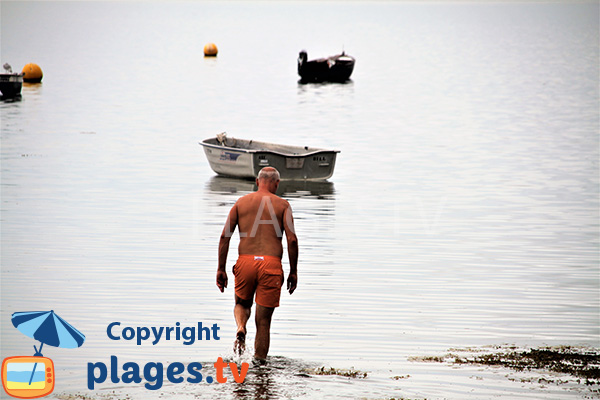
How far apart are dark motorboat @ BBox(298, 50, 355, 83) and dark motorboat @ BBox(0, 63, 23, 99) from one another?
27.5 m

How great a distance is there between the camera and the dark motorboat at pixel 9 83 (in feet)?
209

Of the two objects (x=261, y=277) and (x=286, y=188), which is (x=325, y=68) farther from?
(x=261, y=277)

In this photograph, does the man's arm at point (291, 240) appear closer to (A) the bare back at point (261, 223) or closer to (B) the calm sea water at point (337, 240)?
(A) the bare back at point (261, 223)

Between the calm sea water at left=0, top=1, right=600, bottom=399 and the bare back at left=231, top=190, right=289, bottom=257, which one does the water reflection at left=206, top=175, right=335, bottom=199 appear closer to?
the calm sea water at left=0, top=1, right=600, bottom=399

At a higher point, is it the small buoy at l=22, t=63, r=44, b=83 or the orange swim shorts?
the small buoy at l=22, t=63, r=44, b=83

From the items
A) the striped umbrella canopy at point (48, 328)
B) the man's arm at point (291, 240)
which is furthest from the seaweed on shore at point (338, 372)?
the striped umbrella canopy at point (48, 328)

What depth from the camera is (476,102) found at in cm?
7444

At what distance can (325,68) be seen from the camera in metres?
87.4

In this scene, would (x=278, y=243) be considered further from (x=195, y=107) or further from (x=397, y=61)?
(x=397, y=61)

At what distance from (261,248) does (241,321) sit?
865 millimetres

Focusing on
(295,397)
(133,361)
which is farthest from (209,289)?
(295,397)

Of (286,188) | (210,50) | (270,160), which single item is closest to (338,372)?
(286,188)

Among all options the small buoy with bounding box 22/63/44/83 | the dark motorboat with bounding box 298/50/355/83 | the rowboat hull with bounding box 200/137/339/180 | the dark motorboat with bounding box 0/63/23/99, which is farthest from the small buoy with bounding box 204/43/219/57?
the rowboat hull with bounding box 200/137/339/180

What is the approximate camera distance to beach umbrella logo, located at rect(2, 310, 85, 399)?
32.8 feet
